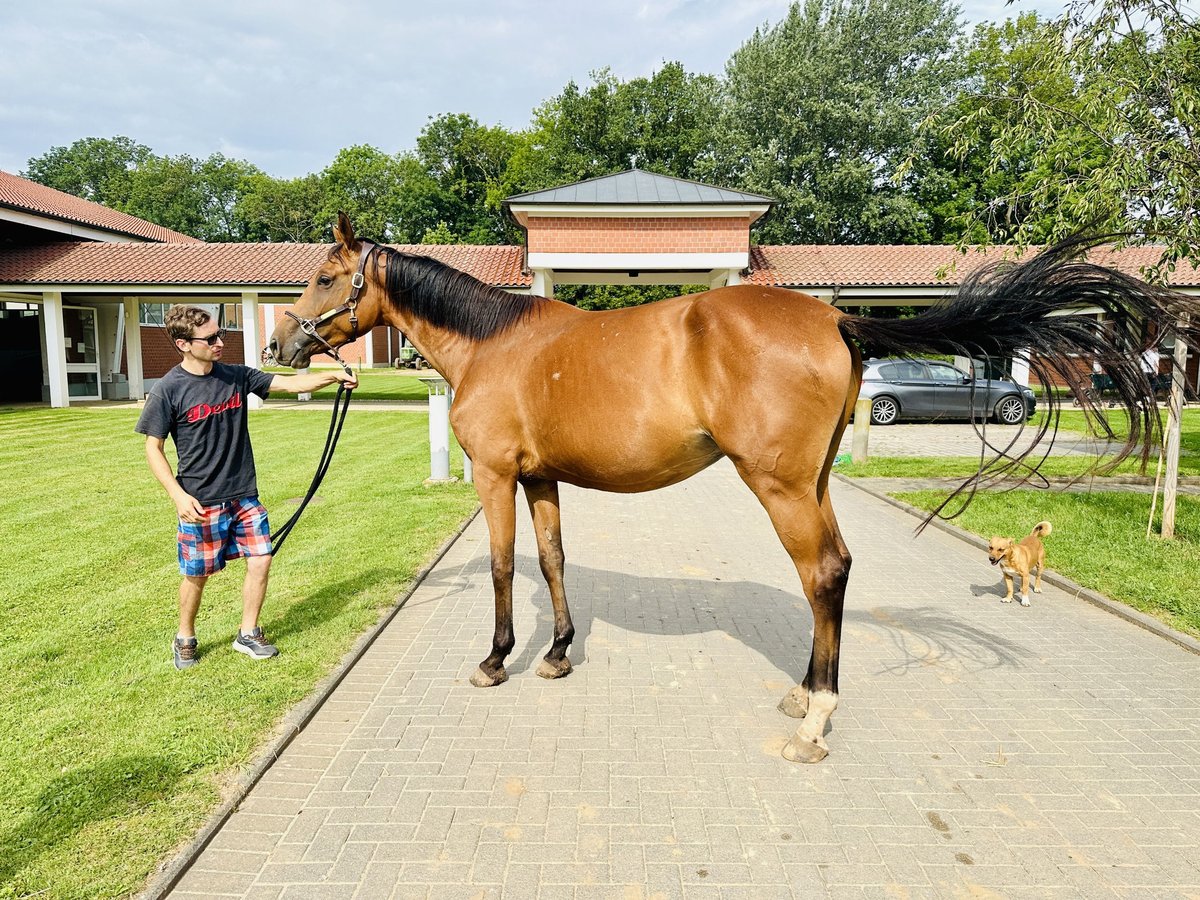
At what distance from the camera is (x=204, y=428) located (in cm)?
393

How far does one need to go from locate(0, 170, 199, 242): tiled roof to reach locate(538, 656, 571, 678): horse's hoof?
2431 cm

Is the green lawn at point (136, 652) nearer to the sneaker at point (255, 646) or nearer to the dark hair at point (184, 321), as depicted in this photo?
the sneaker at point (255, 646)

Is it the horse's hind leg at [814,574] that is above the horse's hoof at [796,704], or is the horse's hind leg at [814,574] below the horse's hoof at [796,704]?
above

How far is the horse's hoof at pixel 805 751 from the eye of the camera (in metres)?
3.10

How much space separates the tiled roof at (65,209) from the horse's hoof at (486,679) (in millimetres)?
24145

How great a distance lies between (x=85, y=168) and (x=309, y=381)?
3283 inches

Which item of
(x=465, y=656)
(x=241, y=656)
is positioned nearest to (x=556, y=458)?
(x=465, y=656)

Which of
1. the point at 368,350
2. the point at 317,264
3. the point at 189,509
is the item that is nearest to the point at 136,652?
the point at 189,509

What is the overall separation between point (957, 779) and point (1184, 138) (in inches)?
272

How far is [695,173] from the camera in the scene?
39000 millimetres

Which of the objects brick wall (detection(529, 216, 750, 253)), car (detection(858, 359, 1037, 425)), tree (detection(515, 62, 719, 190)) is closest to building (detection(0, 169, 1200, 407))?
brick wall (detection(529, 216, 750, 253))

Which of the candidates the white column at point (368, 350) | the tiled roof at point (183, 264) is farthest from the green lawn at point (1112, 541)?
the white column at point (368, 350)

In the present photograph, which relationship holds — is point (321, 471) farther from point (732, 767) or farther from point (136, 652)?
point (732, 767)

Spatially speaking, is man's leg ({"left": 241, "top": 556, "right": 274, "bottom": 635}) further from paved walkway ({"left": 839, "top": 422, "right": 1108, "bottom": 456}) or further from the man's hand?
paved walkway ({"left": 839, "top": 422, "right": 1108, "bottom": 456})
